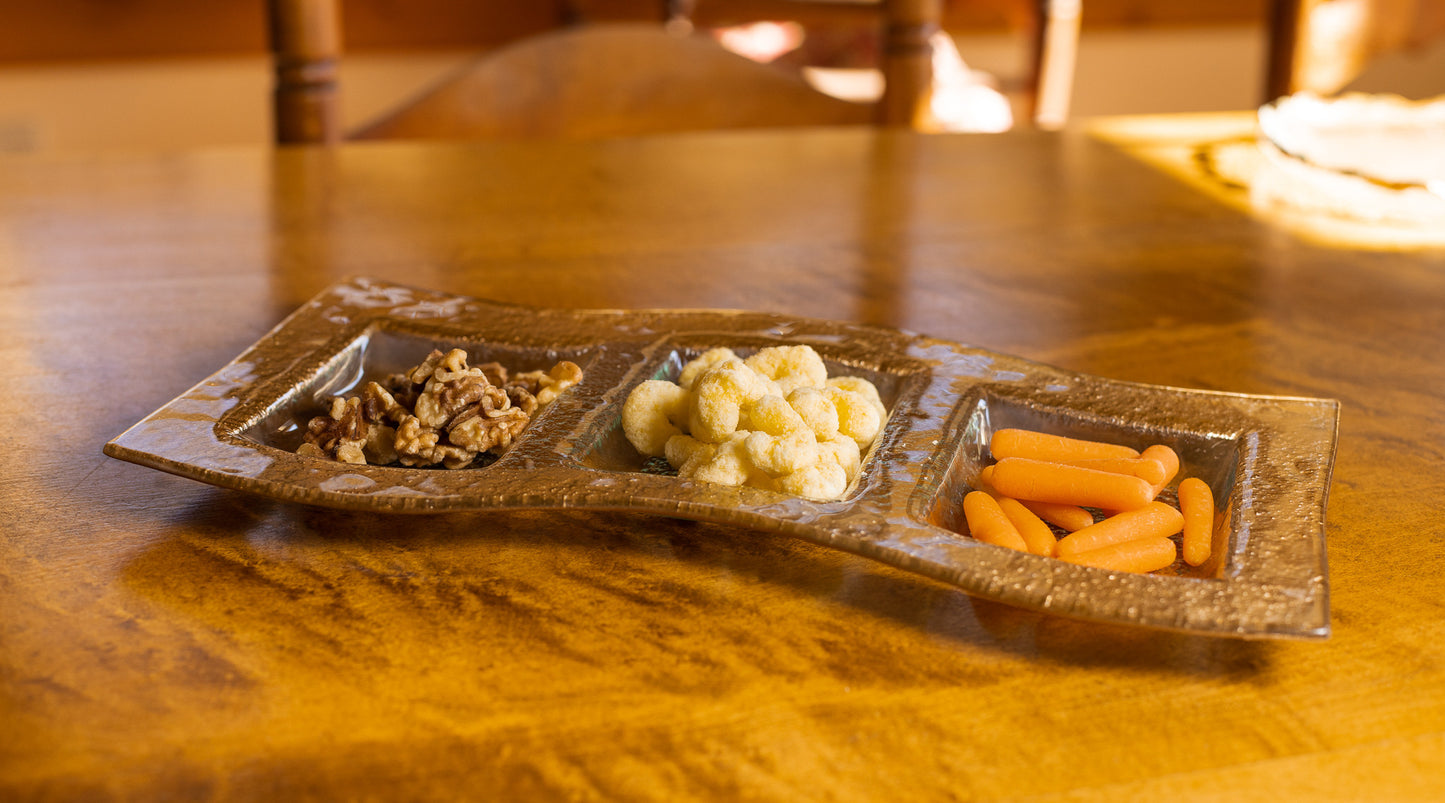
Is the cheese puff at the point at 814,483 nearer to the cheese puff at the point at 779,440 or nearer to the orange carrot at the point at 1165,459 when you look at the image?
the cheese puff at the point at 779,440

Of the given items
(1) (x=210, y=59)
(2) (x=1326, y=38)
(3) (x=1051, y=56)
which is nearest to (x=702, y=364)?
(2) (x=1326, y=38)

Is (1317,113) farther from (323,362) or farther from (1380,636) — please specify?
(323,362)

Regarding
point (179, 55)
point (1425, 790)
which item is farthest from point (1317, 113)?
point (179, 55)

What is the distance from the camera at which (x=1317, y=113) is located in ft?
4.59

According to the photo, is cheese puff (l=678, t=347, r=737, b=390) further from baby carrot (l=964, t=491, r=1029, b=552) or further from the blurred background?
the blurred background

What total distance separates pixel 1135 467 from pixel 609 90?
1.14m

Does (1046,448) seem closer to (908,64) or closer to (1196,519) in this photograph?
(1196,519)

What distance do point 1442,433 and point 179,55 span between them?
11.4ft

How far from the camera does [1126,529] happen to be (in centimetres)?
66

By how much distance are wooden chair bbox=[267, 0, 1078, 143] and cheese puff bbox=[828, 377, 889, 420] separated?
3.28 feet

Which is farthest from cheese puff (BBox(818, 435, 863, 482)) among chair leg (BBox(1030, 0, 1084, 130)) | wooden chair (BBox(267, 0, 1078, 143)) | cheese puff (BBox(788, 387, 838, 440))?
chair leg (BBox(1030, 0, 1084, 130))

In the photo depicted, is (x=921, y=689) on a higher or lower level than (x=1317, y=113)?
lower

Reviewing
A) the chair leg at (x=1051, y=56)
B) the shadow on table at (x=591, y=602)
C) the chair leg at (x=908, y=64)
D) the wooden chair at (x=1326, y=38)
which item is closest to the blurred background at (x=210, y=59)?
the chair leg at (x=1051, y=56)

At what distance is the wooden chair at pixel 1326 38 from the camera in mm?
1882
